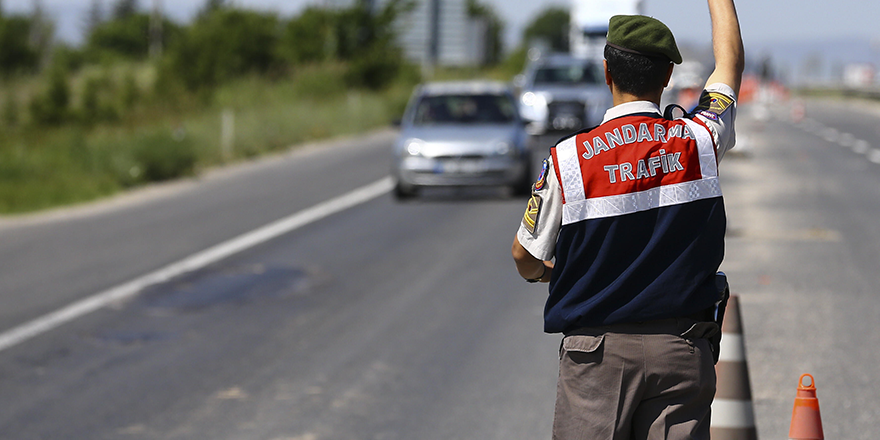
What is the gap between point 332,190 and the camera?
18.0 metres

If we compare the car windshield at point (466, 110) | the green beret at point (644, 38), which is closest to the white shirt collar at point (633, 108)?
the green beret at point (644, 38)

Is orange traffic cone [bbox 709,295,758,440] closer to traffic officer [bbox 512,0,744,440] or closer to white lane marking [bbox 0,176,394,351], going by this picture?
traffic officer [bbox 512,0,744,440]

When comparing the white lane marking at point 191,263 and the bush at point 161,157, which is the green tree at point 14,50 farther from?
the white lane marking at point 191,263

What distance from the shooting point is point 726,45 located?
11.2ft

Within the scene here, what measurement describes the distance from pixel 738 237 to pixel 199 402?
796cm

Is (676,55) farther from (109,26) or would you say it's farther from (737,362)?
(109,26)

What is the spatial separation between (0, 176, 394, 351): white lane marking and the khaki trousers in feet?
19.1

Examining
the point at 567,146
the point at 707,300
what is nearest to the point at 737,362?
the point at 707,300

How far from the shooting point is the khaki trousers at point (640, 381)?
303 cm

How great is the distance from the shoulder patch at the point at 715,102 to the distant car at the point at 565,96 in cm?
2204

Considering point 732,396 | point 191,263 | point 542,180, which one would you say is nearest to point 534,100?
point 191,263

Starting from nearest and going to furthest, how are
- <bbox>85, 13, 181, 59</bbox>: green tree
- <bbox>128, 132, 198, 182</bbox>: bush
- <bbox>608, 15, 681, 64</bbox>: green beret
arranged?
<bbox>608, 15, 681, 64</bbox>: green beret, <bbox>128, 132, 198, 182</bbox>: bush, <bbox>85, 13, 181, 59</bbox>: green tree

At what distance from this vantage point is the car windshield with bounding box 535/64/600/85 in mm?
27156

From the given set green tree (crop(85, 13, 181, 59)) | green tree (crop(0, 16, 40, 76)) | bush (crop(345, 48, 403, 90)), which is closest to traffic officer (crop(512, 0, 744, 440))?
bush (crop(345, 48, 403, 90))
